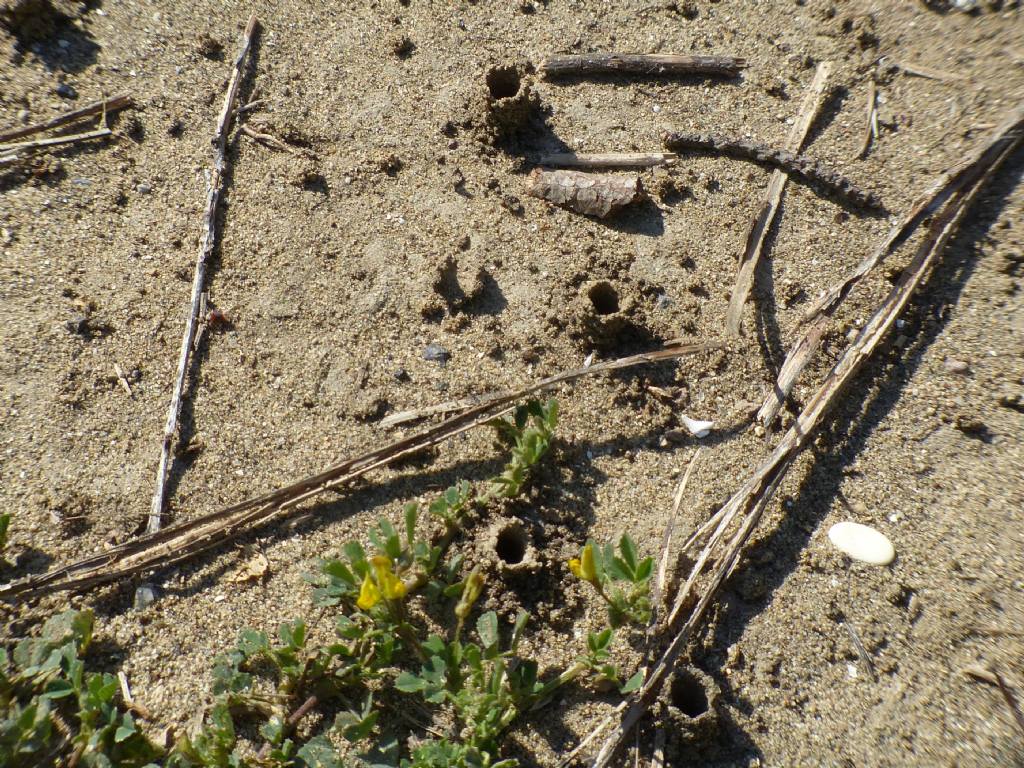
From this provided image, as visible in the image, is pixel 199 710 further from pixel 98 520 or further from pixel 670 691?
pixel 670 691

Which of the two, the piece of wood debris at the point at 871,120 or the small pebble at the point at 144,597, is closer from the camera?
the small pebble at the point at 144,597

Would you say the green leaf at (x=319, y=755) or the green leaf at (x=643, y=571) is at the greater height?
the green leaf at (x=643, y=571)

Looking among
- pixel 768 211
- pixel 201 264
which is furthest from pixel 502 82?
pixel 201 264

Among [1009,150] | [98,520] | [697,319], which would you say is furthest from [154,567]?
[1009,150]

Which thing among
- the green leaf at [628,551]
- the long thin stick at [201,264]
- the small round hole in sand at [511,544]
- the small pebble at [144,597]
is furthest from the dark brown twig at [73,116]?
the green leaf at [628,551]

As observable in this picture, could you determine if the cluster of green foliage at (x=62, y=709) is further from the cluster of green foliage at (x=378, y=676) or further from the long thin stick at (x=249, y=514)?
the long thin stick at (x=249, y=514)

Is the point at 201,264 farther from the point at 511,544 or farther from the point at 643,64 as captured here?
the point at 643,64

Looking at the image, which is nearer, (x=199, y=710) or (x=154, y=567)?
(x=199, y=710)
